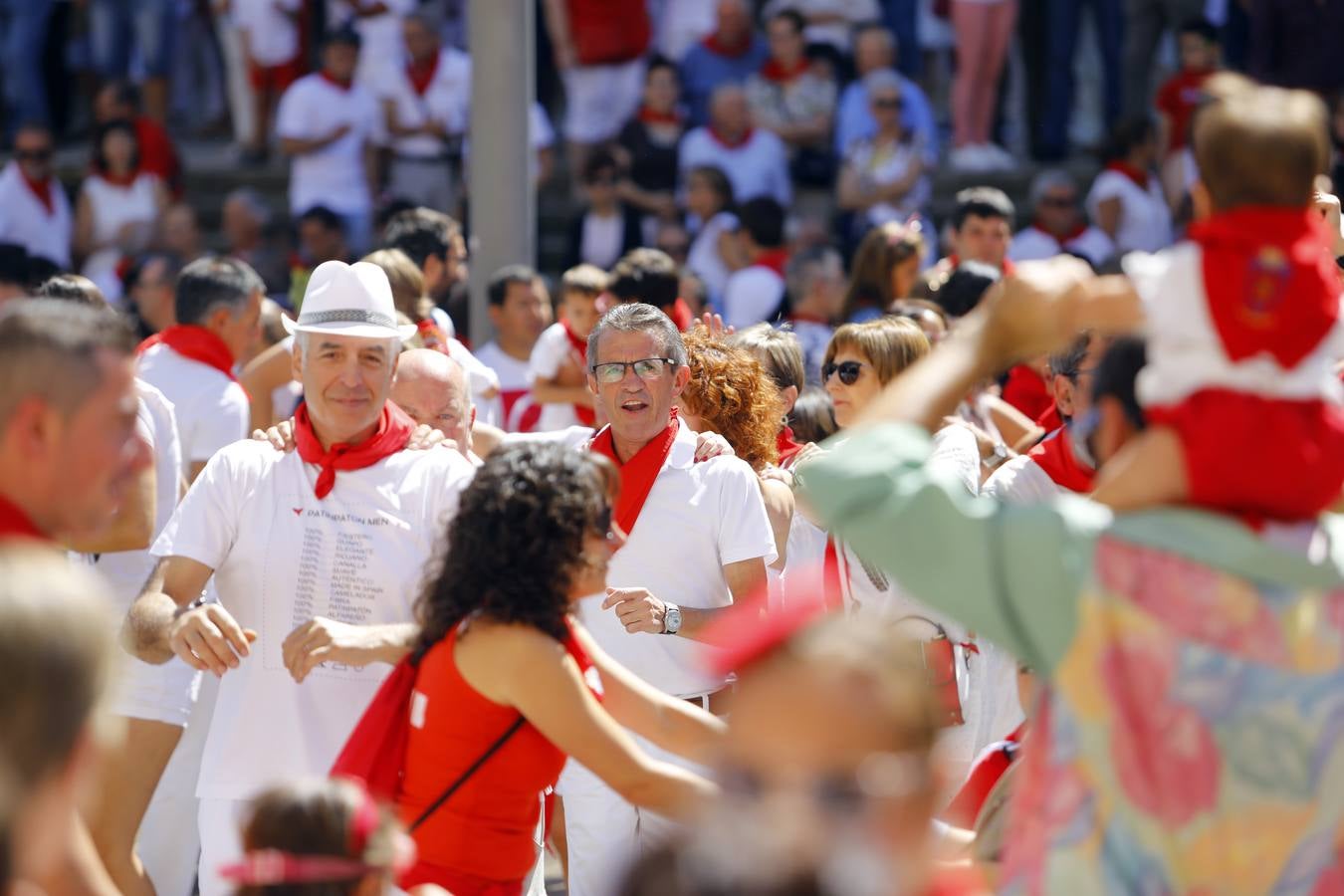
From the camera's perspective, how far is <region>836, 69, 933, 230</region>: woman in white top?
1061 centimetres

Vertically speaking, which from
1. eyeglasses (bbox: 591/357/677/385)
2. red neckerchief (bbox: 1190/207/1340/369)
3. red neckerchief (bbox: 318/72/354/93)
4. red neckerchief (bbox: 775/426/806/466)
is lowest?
red neckerchief (bbox: 775/426/806/466)

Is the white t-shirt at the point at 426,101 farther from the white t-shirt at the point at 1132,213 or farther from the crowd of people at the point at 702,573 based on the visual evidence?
the white t-shirt at the point at 1132,213

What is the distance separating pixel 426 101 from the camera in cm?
1169

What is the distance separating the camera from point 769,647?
205cm

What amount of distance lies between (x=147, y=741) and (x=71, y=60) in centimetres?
1003

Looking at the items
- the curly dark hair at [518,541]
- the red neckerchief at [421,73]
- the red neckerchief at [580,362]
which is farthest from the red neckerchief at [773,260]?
the curly dark hair at [518,541]

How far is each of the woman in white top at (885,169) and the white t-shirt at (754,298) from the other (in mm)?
1515

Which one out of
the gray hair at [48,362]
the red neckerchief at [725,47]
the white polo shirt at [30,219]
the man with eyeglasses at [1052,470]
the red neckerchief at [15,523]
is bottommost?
the white polo shirt at [30,219]

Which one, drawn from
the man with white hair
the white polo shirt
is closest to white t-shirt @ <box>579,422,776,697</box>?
the man with white hair

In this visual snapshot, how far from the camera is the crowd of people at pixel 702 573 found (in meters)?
2.08

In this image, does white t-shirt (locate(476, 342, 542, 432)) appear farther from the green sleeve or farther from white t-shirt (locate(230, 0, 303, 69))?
the green sleeve

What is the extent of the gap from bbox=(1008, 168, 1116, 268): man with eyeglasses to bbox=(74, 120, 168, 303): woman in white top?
560 cm

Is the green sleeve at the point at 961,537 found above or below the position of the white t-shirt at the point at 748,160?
above

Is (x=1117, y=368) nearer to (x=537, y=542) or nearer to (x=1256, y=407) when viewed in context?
(x=1256, y=407)
